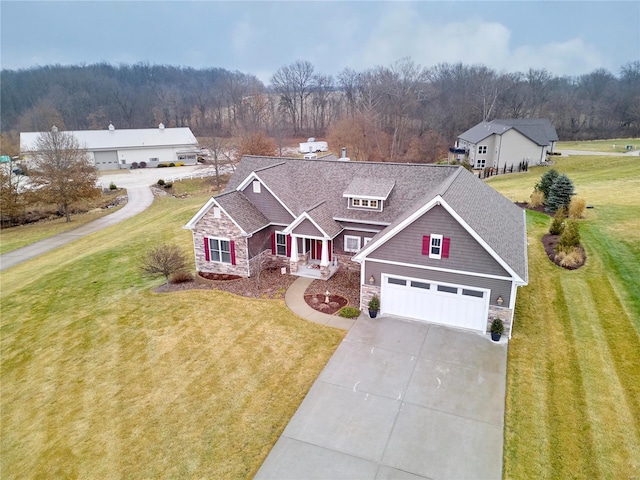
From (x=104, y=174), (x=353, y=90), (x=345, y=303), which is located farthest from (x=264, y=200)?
(x=353, y=90)

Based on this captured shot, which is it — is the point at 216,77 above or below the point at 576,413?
above

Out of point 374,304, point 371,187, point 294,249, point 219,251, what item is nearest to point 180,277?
point 219,251

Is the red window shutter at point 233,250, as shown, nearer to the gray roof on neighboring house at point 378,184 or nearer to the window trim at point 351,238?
the gray roof on neighboring house at point 378,184

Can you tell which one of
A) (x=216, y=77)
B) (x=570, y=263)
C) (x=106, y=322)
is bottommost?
(x=106, y=322)

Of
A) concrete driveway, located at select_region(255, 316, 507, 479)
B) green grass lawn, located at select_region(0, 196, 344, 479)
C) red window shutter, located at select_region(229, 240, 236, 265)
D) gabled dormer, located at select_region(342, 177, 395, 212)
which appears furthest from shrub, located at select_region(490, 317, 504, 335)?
red window shutter, located at select_region(229, 240, 236, 265)

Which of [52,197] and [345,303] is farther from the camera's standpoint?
[52,197]

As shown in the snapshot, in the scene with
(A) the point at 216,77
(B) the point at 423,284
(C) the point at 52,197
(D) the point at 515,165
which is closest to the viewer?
(B) the point at 423,284

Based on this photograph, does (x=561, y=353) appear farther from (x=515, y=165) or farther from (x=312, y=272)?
(x=515, y=165)

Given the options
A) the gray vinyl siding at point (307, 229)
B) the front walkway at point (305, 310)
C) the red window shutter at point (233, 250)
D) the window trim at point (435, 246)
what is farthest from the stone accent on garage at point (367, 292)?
the red window shutter at point (233, 250)
